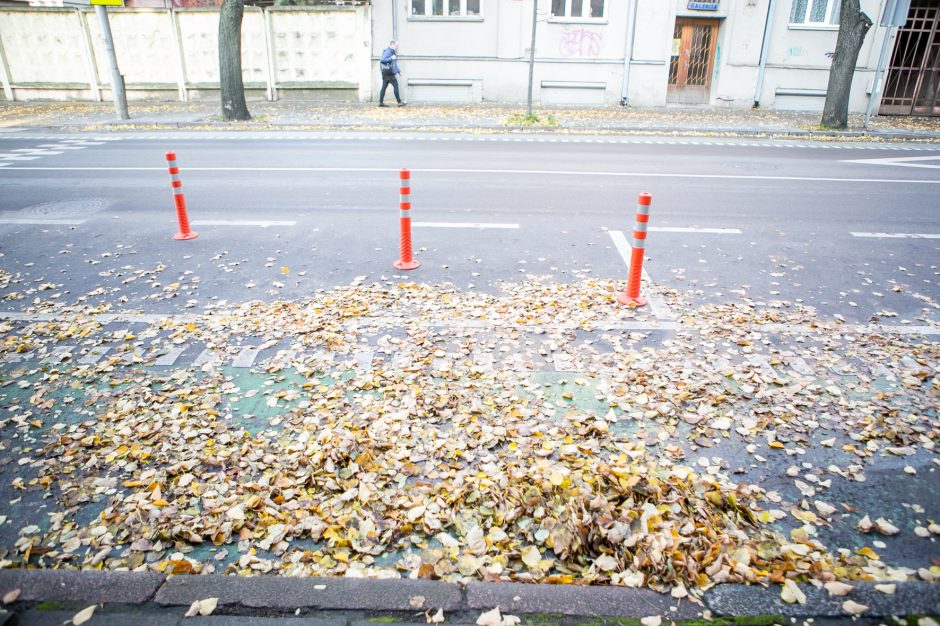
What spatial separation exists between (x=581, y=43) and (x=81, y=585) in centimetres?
2401

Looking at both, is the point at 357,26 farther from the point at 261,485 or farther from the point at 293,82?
the point at 261,485

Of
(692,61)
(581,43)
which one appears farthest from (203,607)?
(692,61)

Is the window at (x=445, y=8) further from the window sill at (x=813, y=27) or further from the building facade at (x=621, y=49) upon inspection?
the window sill at (x=813, y=27)

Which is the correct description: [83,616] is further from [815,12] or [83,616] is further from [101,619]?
[815,12]

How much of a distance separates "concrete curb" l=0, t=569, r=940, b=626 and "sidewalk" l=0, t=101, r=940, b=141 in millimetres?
16646

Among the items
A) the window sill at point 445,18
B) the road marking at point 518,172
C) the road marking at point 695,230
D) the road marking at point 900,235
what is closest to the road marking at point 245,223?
the road marking at point 518,172

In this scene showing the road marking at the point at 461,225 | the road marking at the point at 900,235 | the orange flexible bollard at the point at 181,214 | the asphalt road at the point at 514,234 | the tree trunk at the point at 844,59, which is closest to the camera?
the asphalt road at the point at 514,234

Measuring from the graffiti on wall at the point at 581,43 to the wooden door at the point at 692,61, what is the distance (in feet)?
9.93

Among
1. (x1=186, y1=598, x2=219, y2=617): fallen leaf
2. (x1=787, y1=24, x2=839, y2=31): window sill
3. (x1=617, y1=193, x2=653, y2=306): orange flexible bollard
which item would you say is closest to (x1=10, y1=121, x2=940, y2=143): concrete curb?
(x1=787, y1=24, x2=839, y2=31): window sill

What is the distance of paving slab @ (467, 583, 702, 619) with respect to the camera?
106 inches

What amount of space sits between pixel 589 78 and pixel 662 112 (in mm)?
3222

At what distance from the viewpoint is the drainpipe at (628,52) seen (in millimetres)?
22297

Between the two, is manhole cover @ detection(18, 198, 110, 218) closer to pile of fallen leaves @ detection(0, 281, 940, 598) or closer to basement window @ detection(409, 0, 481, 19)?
pile of fallen leaves @ detection(0, 281, 940, 598)

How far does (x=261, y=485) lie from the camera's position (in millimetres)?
3543
